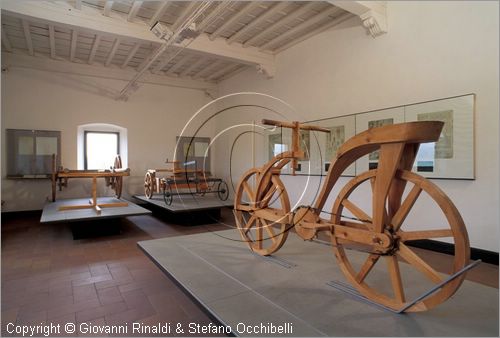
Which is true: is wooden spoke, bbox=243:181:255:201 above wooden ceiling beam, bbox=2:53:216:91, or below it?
below

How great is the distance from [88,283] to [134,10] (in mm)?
3802

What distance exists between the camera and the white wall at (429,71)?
313 cm

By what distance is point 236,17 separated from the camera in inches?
184

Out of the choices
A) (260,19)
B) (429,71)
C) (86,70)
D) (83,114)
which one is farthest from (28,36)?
(429,71)

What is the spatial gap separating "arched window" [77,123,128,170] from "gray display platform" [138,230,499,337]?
18.2 ft

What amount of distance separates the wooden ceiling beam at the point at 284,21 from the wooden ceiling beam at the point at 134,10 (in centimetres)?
207

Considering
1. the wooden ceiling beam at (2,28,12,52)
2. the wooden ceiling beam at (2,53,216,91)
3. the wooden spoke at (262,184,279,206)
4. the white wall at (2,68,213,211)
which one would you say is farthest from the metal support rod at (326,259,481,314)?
the wooden ceiling beam at (2,53,216,91)

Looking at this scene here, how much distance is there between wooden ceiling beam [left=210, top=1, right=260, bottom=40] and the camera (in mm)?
4375

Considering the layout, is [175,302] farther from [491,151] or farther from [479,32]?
[479,32]

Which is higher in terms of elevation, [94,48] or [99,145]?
[94,48]

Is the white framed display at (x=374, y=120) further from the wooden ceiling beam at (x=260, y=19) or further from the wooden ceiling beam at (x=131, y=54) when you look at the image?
the wooden ceiling beam at (x=131, y=54)

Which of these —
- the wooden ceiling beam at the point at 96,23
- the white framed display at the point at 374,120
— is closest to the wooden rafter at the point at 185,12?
the wooden ceiling beam at the point at 96,23

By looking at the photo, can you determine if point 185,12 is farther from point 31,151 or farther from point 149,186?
point 31,151

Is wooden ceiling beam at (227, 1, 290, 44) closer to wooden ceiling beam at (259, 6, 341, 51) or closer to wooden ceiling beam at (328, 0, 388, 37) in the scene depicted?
wooden ceiling beam at (259, 6, 341, 51)
